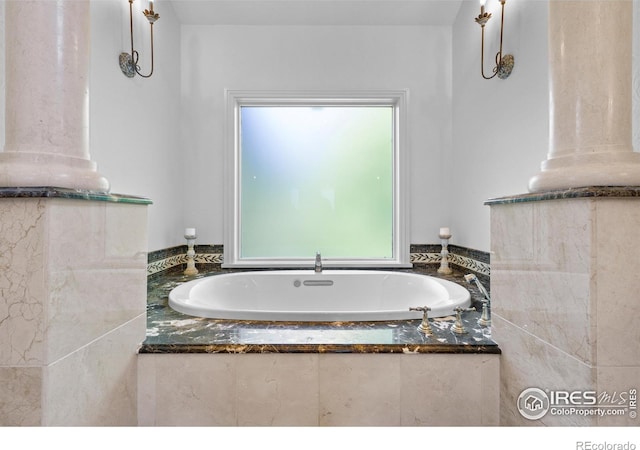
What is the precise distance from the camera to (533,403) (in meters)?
0.92

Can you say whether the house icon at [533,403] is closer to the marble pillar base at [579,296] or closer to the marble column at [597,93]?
the marble pillar base at [579,296]

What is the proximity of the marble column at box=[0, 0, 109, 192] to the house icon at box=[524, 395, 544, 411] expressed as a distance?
4.63 ft

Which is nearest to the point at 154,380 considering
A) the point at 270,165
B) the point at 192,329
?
the point at 192,329

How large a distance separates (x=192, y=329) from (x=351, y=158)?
183cm

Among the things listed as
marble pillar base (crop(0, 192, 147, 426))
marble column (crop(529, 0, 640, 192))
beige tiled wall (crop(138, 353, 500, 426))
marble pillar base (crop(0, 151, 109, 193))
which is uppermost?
marble column (crop(529, 0, 640, 192))

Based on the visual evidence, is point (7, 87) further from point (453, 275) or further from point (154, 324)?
point (453, 275)

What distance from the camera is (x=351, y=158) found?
Answer: 2.57 metres

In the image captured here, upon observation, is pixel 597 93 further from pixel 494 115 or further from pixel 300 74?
pixel 300 74

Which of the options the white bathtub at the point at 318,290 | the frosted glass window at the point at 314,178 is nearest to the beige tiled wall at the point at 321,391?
the white bathtub at the point at 318,290

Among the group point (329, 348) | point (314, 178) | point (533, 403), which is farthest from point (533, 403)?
point (314, 178)

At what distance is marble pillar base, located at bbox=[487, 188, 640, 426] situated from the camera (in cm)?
73

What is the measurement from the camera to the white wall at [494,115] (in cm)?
154

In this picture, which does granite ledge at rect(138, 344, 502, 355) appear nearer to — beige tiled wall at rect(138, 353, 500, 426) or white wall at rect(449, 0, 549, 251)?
beige tiled wall at rect(138, 353, 500, 426)

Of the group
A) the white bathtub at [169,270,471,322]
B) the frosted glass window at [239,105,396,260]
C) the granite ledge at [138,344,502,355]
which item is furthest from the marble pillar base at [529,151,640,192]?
the frosted glass window at [239,105,396,260]
